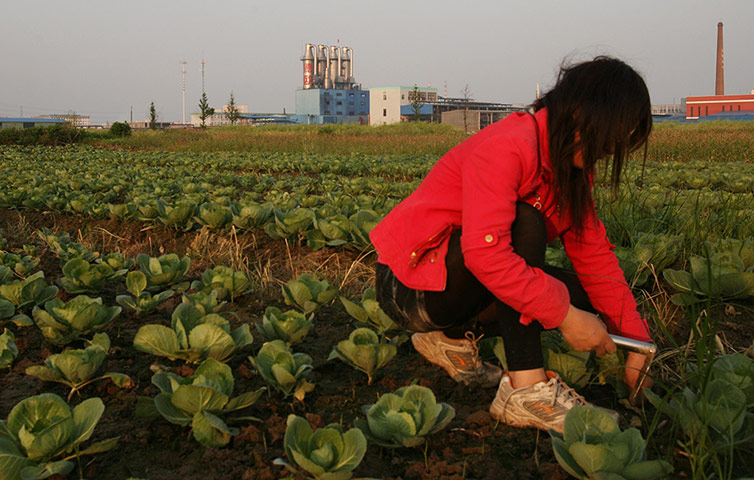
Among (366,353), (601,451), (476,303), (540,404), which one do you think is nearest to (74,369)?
(366,353)

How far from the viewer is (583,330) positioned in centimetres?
165

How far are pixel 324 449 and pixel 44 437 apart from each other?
2.08 feet

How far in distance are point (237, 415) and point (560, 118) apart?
1.21 meters

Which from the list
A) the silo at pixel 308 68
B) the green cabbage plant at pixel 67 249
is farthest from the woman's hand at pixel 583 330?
the silo at pixel 308 68

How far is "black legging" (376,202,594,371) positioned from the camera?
170 cm

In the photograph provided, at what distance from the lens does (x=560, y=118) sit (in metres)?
1.62

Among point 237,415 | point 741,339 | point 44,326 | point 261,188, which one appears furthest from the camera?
point 261,188

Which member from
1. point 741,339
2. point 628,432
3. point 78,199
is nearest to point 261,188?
point 78,199

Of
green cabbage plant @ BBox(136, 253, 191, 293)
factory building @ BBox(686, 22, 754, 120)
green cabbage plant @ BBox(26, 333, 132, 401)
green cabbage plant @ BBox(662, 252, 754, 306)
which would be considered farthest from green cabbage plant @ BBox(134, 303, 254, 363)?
factory building @ BBox(686, 22, 754, 120)

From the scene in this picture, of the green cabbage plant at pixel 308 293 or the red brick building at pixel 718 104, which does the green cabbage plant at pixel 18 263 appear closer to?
the green cabbage plant at pixel 308 293

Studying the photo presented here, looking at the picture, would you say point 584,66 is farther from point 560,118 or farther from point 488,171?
point 488,171

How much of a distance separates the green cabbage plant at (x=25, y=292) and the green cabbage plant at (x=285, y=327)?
105 cm

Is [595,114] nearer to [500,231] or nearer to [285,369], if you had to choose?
[500,231]

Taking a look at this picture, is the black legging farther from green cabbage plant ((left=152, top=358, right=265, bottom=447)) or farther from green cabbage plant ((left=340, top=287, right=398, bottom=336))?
green cabbage plant ((left=152, top=358, right=265, bottom=447))
